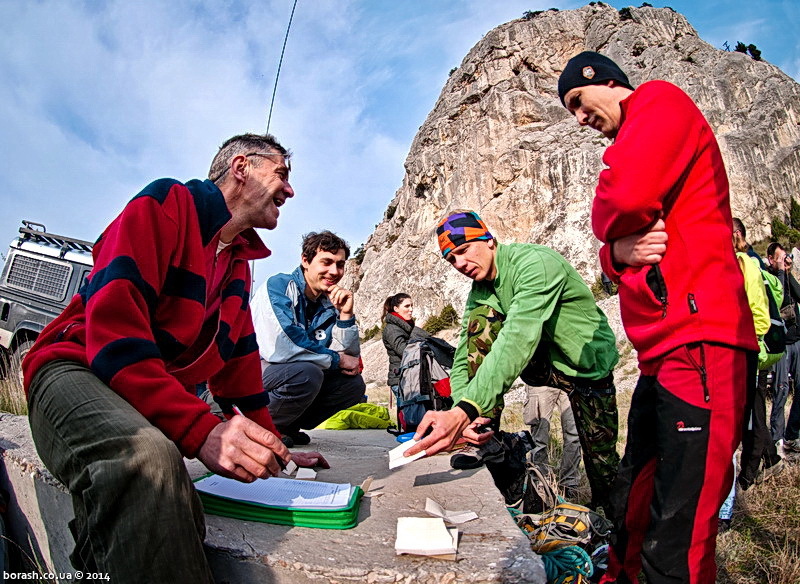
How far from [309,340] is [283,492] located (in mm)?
1865

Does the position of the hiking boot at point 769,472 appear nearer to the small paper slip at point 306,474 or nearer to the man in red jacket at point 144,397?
the small paper slip at point 306,474

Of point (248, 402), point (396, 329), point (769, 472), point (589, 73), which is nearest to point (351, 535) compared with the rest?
point (248, 402)

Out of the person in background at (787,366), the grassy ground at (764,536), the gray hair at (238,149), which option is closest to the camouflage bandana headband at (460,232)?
the gray hair at (238,149)

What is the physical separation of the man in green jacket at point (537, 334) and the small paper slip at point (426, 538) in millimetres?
738

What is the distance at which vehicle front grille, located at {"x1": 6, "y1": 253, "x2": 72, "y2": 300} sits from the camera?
7770 millimetres

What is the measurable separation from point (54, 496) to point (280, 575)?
1280mm

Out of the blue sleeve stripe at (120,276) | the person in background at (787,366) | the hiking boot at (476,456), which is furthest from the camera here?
the person in background at (787,366)

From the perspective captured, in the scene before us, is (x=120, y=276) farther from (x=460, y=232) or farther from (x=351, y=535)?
(x=460, y=232)

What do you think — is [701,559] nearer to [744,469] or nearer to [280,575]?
[280,575]

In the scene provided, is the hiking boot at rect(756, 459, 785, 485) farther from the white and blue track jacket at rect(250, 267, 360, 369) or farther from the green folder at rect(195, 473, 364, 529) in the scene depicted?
the green folder at rect(195, 473, 364, 529)

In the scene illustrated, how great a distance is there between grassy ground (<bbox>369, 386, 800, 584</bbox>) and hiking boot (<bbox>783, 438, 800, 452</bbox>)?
0.74 metres

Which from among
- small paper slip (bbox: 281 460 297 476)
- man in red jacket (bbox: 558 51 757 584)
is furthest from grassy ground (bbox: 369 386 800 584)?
small paper slip (bbox: 281 460 297 476)

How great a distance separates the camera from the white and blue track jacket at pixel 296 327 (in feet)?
11.9

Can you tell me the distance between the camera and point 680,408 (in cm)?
156
